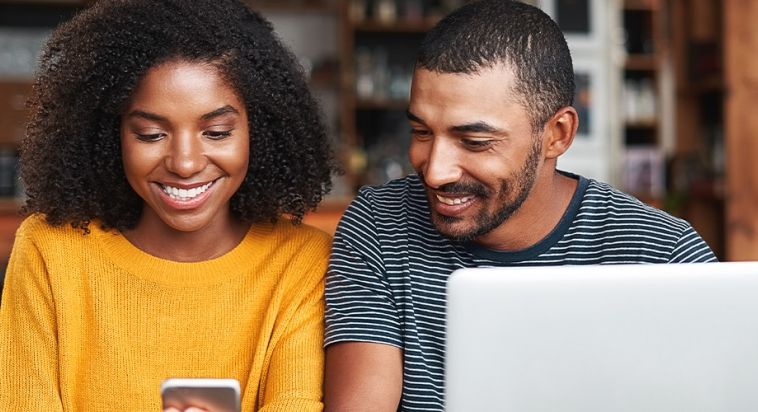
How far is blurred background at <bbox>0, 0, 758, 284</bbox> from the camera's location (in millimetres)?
3479

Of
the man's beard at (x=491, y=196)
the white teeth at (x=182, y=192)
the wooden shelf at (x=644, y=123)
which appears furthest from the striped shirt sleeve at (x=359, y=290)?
the wooden shelf at (x=644, y=123)

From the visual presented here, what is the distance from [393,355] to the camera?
1.38 meters

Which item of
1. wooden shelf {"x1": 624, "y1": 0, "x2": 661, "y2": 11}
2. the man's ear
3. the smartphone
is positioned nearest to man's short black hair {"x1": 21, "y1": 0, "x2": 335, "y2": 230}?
the man's ear

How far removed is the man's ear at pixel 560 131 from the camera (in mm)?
1422

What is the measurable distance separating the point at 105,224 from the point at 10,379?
290mm

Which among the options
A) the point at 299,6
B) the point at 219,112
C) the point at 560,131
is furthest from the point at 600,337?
the point at 299,6

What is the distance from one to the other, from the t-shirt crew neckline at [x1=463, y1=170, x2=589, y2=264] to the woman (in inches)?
10.4

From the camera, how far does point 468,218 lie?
1.37 meters

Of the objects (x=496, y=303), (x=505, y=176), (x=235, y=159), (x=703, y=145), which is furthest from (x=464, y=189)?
(x=703, y=145)

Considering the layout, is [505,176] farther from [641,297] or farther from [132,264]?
[132,264]

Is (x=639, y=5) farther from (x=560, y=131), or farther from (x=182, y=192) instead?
(x=182, y=192)

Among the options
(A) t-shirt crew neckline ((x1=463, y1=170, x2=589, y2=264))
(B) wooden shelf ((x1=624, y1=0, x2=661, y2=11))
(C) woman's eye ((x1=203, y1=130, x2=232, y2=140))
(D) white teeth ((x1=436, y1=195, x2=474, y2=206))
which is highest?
(B) wooden shelf ((x1=624, y1=0, x2=661, y2=11))

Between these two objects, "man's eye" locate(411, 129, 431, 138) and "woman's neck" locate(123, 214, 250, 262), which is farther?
"woman's neck" locate(123, 214, 250, 262)

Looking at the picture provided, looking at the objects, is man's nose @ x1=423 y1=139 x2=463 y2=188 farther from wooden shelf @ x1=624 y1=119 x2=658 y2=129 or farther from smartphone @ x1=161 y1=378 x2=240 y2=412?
wooden shelf @ x1=624 y1=119 x2=658 y2=129
